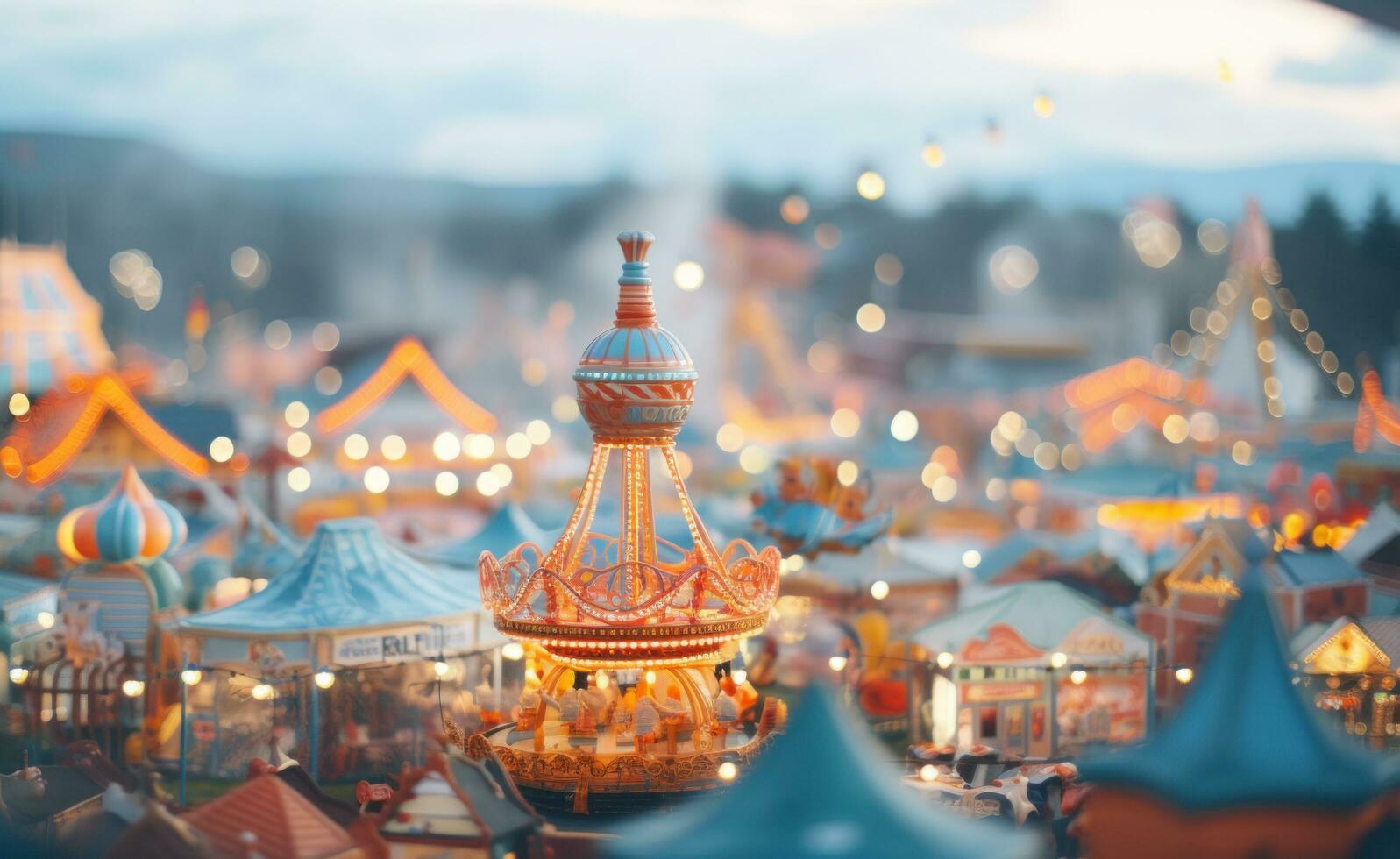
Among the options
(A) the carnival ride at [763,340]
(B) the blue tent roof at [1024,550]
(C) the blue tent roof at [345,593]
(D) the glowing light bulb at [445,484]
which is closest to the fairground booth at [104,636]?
(C) the blue tent roof at [345,593]

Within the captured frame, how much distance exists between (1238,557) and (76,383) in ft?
48.8

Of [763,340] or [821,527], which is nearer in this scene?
[821,527]

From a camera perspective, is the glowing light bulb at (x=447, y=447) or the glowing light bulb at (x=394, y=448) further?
the glowing light bulb at (x=447, y=447)

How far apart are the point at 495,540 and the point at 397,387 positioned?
7.71 meters

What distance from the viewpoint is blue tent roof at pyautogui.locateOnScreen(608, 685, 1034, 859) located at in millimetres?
5867

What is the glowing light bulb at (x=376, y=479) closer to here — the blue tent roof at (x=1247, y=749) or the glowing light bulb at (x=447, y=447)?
the glowing light bulb at (x=447, y=447)

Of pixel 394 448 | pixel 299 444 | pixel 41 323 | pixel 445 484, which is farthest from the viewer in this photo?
pixel 41 323

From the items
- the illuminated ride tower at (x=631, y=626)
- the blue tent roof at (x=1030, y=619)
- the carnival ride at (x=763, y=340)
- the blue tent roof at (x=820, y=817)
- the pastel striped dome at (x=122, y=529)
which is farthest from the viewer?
the carnival ride at (x=763, y=340)

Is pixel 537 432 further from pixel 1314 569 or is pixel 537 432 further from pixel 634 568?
pixel 634 568

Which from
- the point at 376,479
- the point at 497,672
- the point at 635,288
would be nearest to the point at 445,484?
the point at 376,479

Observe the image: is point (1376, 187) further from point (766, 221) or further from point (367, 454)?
point (766, 221)

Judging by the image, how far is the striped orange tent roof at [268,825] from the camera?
26.1 ft

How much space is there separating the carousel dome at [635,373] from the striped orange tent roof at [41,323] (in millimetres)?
16733

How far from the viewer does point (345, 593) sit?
1314 cm
